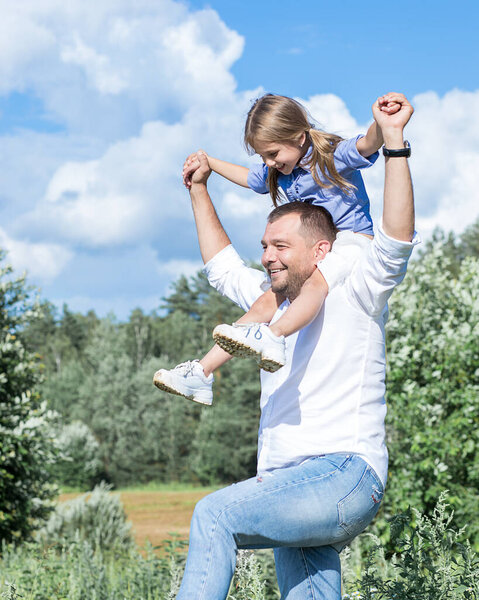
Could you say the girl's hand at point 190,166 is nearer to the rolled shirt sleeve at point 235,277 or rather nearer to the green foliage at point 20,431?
the rolled shirt sleeve at point 235,277

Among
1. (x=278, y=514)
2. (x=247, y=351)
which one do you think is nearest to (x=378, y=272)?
(x=247, y=351)

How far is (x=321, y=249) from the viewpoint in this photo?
2.32m

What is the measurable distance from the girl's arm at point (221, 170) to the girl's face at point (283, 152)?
0.81 ft

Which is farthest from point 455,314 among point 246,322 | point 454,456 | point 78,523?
point 246,322

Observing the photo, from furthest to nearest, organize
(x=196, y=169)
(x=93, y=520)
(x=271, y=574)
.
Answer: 1. (x=93, y=520)
2. (x=271, y=574)
3. (x=196, y=169)

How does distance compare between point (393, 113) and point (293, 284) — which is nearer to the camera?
point (393, 113)

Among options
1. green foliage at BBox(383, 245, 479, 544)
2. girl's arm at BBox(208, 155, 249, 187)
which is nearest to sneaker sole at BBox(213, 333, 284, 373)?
girl's arm at BBox(208, 155, 249, 187)

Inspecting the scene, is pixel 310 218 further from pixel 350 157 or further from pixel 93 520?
pixel 93 520

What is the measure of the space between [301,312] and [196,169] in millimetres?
1106

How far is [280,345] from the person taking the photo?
2012 millimetres

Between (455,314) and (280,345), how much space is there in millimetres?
6266

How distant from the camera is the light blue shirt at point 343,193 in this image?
254cm

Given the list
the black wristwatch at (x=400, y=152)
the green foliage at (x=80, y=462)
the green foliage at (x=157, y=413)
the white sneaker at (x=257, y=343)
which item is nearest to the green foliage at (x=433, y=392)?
the white sneaker at (x=257, y=343)

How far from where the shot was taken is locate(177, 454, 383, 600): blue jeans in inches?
68.9
